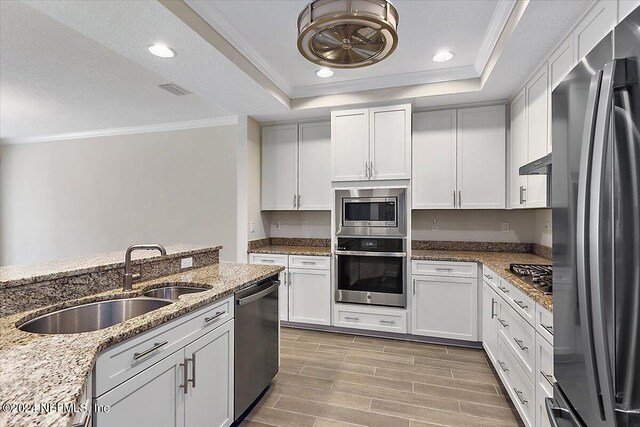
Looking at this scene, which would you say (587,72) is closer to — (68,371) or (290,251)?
(68,371)

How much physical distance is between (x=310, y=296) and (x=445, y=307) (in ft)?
4.74

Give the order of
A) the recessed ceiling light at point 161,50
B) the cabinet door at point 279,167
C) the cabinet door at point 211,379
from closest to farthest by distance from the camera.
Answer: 1. the cabinet door at point 211,379
2. the recessed ceiling light at point 161,50
3. the cabinet door at point 279,167

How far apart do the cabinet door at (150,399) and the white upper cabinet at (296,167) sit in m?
2.73

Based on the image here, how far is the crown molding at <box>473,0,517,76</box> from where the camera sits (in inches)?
83.7

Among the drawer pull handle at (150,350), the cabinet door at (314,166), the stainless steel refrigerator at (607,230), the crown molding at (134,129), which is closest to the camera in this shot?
the stainless steel refrigerator at (607,230)

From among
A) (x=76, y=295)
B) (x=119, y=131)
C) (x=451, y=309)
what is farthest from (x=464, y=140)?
(x=119, y=131)

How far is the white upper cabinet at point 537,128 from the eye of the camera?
2463 mm

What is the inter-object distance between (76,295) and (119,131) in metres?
4.55

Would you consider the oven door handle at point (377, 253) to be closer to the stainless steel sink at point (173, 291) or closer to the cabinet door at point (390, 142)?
the cabinet door at point (390, 142)

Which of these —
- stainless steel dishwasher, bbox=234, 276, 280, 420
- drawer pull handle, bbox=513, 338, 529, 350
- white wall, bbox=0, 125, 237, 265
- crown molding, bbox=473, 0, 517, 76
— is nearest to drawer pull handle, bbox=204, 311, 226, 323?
stainless steel dishwasher, bbox=234, 276, 280, 420

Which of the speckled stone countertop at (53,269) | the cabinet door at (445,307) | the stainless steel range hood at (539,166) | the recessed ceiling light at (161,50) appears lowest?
the cabinet door at (445,307)

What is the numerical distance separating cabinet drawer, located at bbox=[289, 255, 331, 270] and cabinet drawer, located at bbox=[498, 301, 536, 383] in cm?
177

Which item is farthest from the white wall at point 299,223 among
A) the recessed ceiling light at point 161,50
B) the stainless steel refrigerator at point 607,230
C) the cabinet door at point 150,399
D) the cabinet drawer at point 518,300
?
the stainless steel refrigerator at point 607,230

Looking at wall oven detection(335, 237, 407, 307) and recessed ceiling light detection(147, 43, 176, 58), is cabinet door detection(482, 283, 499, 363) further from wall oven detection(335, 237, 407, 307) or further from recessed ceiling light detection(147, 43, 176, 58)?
recessed ceiling light detection(147, 43, 176, 58)
